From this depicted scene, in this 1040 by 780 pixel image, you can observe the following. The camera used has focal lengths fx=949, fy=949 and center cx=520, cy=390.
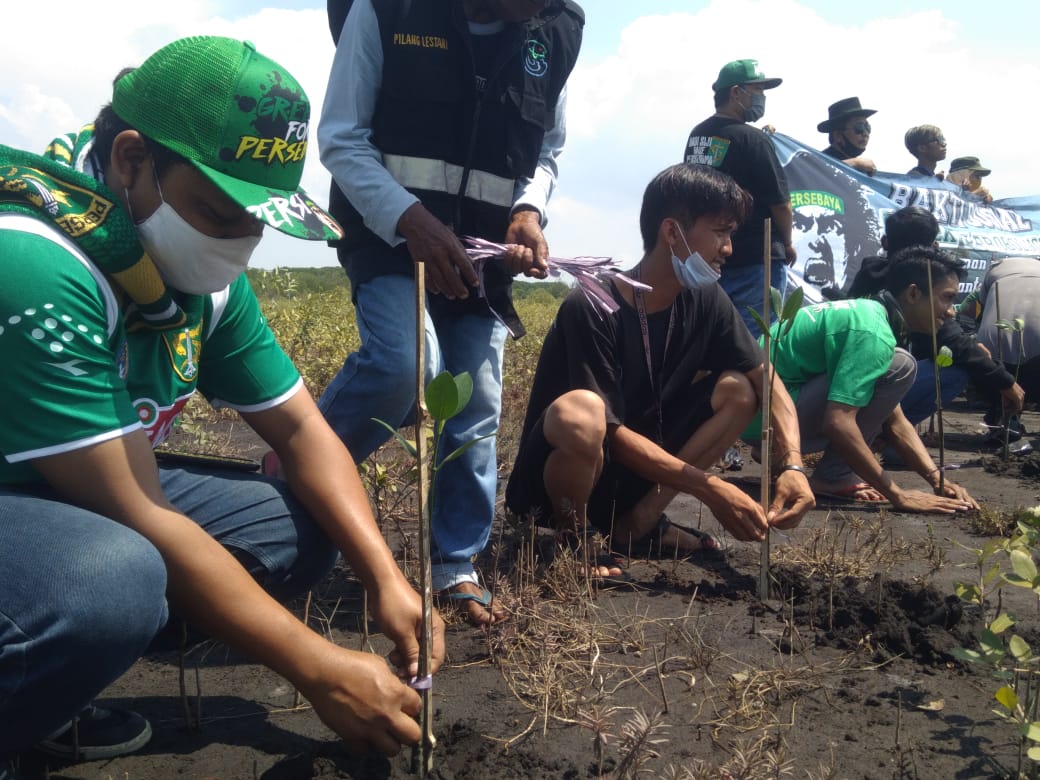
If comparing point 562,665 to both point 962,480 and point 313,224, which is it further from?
point 962,480

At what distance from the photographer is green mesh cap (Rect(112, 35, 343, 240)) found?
5.31 feet

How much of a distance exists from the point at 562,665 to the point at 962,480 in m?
3.15

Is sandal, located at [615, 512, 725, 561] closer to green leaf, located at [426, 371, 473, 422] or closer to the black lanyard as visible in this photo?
the black lanyard

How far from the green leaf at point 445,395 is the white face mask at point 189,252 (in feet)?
1.77

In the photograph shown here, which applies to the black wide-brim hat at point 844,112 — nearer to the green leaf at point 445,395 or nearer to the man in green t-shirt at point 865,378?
the man in green t-shirt at point 865,378

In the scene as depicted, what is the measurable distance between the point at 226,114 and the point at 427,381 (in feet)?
3.22

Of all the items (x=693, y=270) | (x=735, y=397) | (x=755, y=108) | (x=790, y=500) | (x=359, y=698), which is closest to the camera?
(x=359, y=698)

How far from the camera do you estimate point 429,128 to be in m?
2.58

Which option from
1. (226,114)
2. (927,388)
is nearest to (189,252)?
(226,114)

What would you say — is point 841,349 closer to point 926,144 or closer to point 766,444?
point 766,444

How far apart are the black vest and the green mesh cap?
0.86m

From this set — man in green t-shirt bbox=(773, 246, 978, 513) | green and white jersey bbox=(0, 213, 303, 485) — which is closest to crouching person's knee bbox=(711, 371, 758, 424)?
man in green t-shirt bbox=(773, 246, 978, 513)

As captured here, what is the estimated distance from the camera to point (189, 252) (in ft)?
5.57

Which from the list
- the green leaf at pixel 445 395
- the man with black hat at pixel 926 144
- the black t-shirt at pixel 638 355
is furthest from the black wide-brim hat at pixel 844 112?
the green leaf at pixel 445 395
